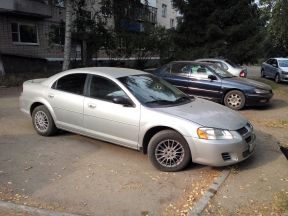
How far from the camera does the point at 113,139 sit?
663 cm

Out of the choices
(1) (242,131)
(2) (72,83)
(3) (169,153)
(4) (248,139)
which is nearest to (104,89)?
(2) (72,83)

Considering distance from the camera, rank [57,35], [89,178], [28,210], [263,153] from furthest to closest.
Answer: [57,35], [263,153], [89,178], [28,210]

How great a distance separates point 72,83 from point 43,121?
1005 millimetres

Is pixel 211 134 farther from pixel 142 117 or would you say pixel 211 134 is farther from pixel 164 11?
pixel 164 11

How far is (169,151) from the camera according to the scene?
603cm

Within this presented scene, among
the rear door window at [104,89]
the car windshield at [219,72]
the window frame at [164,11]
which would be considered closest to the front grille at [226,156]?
the rear door window at [104,89]

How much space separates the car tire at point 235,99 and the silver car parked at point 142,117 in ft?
16.2

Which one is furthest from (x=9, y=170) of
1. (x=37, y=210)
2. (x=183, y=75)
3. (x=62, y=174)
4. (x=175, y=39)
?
(x=175, y=39)

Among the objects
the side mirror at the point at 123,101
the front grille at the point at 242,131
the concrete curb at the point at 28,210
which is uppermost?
the side mirror at the point at 123,101

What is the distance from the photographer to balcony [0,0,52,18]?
21.2 metres

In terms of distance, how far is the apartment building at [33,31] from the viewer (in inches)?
883

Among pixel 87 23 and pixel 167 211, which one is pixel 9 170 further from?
pixel 87 23

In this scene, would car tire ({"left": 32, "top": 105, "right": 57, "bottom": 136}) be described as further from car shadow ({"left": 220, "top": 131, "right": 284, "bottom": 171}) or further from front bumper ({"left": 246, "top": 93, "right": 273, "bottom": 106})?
front bumper ({"left": 246, "top": 93, "right": 273, "bottom": 106})

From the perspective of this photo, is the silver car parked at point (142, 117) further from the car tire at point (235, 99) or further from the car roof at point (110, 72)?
the car tire at point (235, 99)
